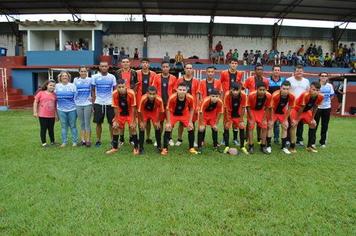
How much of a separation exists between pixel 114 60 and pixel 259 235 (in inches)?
895

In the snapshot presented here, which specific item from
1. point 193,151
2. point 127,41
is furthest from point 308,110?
point 127,41

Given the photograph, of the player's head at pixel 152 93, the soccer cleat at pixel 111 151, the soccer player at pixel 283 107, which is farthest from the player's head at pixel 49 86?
the soccer player at pixel 283 107

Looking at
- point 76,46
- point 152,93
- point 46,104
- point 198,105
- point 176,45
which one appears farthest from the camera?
point 176,45

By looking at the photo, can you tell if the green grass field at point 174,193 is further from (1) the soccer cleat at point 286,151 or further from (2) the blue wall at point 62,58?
(2) the blue wall at point 62,58

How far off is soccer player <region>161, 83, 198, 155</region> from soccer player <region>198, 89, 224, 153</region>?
0.20 metres

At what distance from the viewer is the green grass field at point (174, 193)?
154 inches

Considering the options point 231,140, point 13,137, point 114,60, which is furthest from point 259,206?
point 114,60

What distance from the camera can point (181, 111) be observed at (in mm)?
7652

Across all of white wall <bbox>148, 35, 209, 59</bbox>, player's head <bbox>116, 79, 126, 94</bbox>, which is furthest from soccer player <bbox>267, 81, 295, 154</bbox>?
white wall <bbox>148, 35, 209, 59</bbox>

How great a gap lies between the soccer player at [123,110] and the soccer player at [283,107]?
2852 millimetres

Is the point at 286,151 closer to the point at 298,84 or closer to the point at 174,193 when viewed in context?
the point at 298,84

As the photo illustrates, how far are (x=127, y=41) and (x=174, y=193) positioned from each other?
2371 cm

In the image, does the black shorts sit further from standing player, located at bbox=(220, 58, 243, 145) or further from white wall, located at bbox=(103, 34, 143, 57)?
white wall, located at bbox=(103, 34, 143, 57)

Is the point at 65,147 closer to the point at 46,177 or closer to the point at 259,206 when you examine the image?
the point at 46,177
